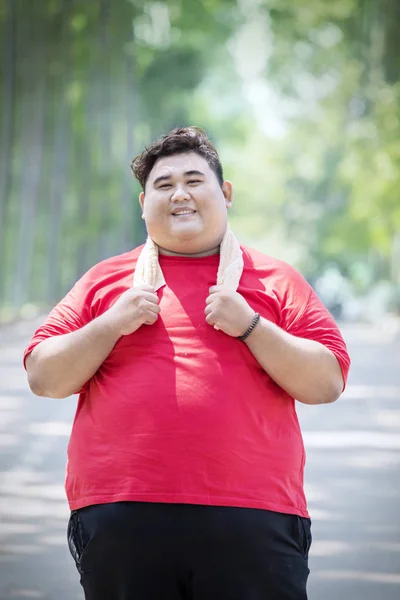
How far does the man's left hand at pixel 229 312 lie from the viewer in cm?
205

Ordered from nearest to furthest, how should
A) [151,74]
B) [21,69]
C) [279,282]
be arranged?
[279,282] < [21,69] < [151,74]

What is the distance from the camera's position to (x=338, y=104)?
30422 mm

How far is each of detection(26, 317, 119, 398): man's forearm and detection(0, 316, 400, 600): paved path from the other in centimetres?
195

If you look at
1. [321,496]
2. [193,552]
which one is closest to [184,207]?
[193,552]

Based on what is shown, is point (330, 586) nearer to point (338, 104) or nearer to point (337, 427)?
point (337, 427)

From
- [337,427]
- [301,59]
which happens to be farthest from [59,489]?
[301,59]

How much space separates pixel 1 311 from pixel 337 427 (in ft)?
48.4

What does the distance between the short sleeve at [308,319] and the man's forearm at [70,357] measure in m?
0.39

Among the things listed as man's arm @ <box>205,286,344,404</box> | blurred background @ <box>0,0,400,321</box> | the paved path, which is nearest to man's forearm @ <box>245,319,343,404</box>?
man's arm @ <box>205,286,344,404</box>

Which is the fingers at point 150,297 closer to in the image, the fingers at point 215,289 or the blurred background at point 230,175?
the fingers at point 215,289

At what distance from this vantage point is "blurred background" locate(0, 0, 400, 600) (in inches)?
205

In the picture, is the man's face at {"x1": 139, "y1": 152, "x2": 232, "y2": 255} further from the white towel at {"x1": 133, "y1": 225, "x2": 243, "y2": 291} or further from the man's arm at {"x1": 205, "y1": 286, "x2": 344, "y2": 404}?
the man's arm at {"x1": 205, "y1": 286, "x2": 344, "y2": 404}

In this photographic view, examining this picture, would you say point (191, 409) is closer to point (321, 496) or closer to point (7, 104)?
point (321, 496)

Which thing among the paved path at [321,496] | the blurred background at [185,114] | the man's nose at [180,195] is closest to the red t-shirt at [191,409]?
the man's nose at [180,195]
